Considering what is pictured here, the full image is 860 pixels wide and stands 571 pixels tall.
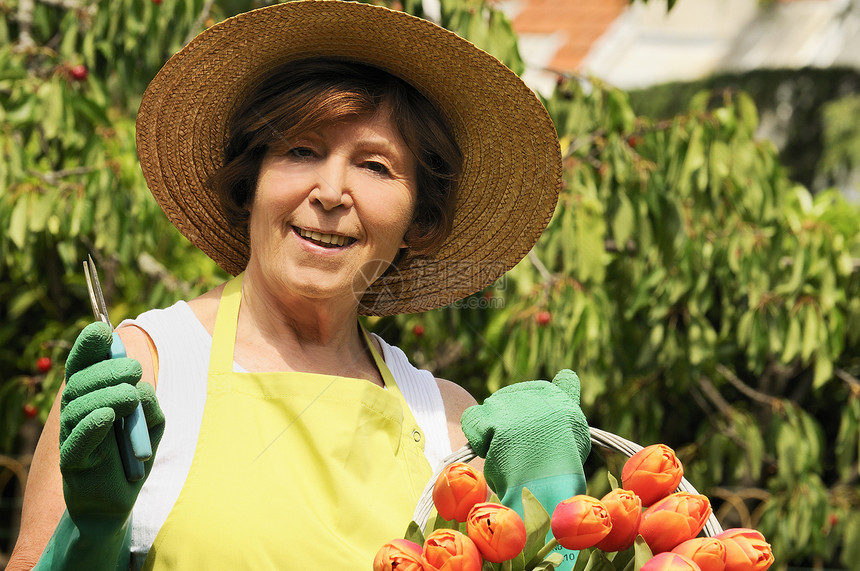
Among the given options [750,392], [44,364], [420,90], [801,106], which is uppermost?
[801,106]

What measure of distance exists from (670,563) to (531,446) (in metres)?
0.28

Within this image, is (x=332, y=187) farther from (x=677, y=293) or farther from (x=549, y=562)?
(x=677, y=293)

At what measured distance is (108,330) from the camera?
0.99m

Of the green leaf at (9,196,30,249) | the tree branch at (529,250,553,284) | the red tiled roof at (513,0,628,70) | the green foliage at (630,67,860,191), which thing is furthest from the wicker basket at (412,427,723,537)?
the red tiled roof at (513,0,628,70)

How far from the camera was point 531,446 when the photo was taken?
3.82 ft

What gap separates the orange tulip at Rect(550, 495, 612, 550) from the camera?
938 millimetres

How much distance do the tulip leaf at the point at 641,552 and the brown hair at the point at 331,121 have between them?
2.26ft

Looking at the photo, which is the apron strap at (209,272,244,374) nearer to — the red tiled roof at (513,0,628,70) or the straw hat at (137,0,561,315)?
the straw hat at (137,0,561,315)

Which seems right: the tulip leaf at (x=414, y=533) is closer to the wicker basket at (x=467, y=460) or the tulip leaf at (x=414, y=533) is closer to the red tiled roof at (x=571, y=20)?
the wicker basket at (x=467, y=460)

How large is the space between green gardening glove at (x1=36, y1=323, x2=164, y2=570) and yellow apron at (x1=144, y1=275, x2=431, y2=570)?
0.11m

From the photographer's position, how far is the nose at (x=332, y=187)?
1.29 metres

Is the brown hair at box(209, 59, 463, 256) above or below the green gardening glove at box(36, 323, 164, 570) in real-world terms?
above

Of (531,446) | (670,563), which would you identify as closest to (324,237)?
(531,446)

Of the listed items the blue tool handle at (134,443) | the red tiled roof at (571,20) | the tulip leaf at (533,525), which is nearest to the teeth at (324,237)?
the blue tool handle at (134,443)
